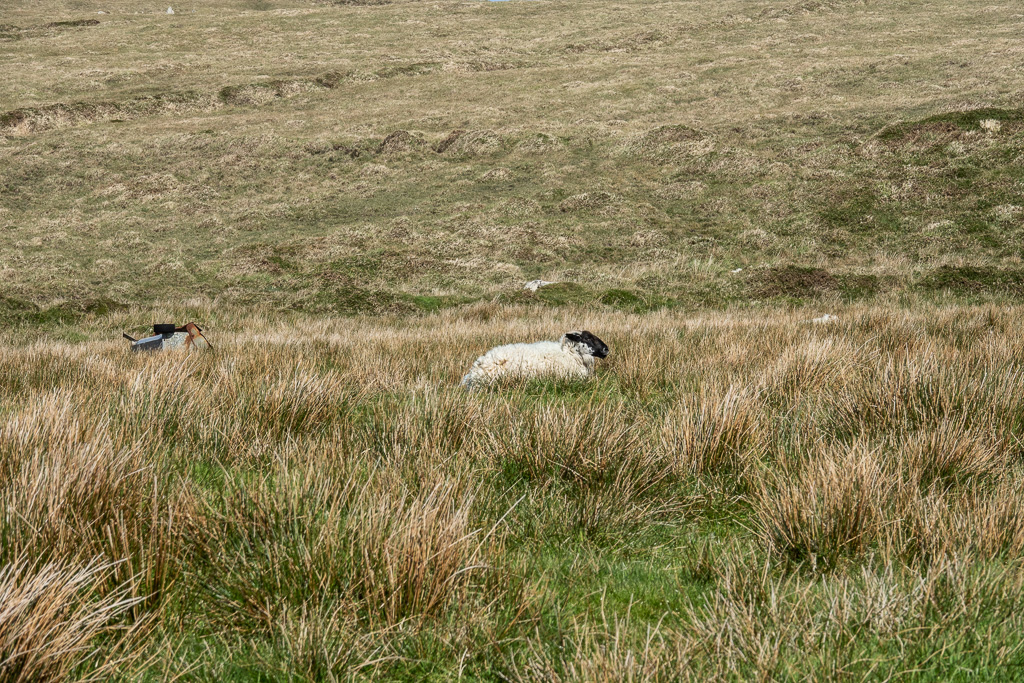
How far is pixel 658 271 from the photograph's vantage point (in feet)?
63.8

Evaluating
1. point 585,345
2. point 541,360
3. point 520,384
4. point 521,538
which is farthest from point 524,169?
point 521,538

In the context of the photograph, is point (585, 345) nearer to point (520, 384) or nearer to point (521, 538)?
point (520, 384)

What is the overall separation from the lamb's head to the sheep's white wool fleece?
0.4 inches

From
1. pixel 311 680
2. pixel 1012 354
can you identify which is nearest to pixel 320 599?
pixel 311 680

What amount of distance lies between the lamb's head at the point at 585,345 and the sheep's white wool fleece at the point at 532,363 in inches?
0.4

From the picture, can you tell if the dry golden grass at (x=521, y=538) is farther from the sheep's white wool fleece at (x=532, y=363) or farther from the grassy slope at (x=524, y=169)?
the grassy slope at (x=524, y=169)

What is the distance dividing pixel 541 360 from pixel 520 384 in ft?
3.19

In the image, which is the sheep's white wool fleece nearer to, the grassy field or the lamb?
the lamb

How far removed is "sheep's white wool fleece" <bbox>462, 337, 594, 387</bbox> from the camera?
20.6 feet

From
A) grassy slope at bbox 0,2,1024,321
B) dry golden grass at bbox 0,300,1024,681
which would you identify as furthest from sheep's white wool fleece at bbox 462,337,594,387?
grassy slope at bbox 0,2,1024,321

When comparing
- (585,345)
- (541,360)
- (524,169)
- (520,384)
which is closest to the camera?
(520,384)

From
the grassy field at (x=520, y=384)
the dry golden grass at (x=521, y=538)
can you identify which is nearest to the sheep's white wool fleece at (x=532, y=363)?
the grassy field at (x=520, y=384)

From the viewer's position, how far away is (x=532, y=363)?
677 cm

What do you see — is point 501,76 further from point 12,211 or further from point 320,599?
point 320,599
